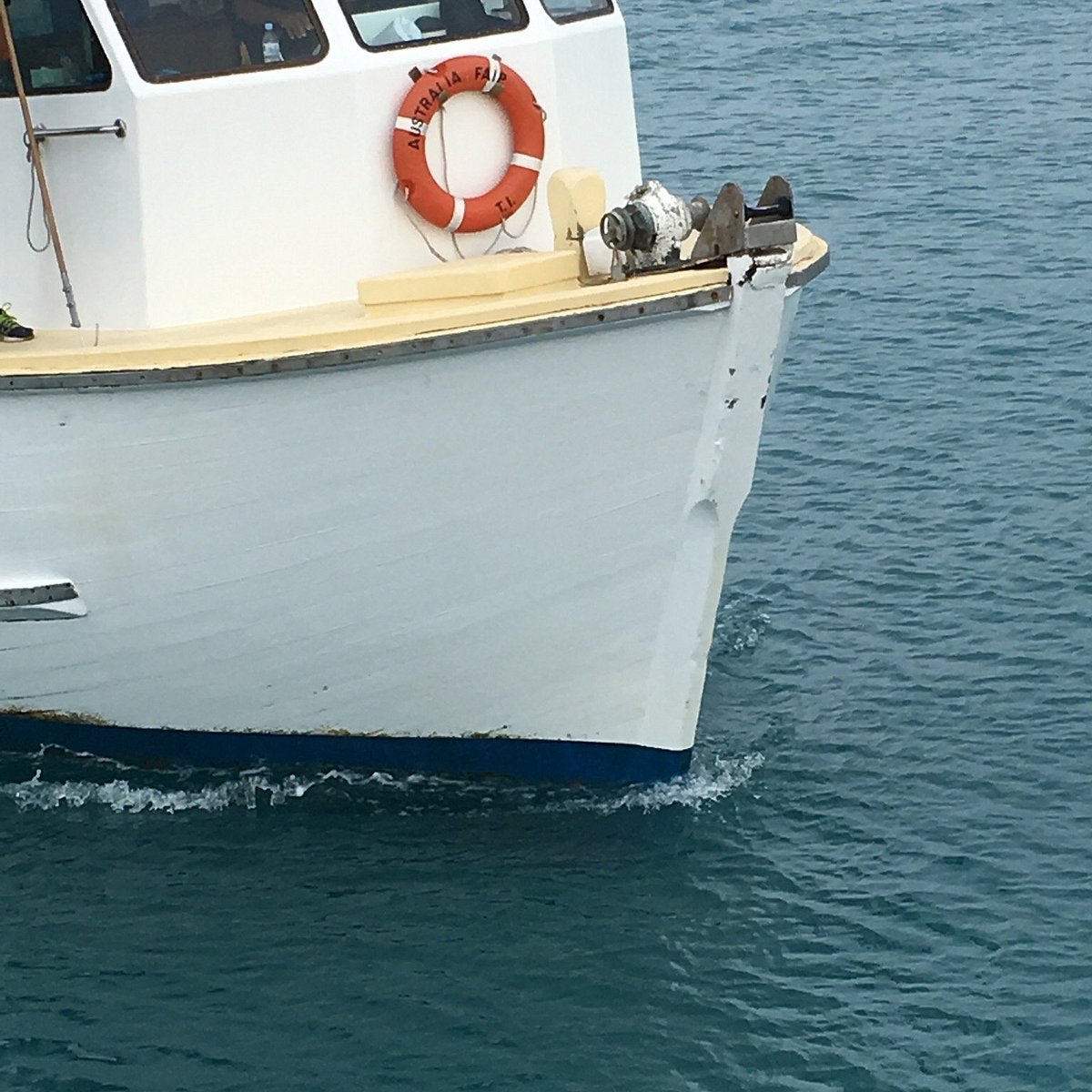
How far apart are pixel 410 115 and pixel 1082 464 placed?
6.89m

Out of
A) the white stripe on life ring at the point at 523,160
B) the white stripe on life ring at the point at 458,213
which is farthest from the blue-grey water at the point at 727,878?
the white stripe on life ring at the point at 523,160

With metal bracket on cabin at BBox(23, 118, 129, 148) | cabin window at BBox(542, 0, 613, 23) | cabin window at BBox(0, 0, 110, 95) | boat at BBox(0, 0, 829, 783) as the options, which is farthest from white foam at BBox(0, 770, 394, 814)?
cabin window at BBox(542, 0, 613, 23)

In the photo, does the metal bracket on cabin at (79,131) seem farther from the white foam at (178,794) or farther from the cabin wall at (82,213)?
the white foam at (178,794)

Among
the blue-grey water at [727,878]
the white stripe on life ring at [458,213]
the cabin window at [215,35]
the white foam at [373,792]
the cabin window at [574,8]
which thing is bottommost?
the blue-grey water at [727,878]

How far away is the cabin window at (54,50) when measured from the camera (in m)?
9.62

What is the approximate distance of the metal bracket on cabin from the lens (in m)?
9.55

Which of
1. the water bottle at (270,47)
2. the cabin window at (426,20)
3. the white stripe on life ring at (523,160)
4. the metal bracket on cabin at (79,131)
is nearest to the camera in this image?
the metal bracket on cabin at (79,131)

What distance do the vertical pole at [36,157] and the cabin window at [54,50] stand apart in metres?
0.05

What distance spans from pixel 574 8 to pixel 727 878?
4424 millimetres

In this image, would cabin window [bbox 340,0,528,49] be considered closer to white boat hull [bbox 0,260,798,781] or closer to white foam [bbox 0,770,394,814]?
white boat hull [bbox 0,260,798,781]

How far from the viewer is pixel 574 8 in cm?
1052

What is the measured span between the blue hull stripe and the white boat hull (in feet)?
0.06

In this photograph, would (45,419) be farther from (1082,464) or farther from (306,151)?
(1082,464)

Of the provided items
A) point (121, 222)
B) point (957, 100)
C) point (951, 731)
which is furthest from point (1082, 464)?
point (957, 100)
